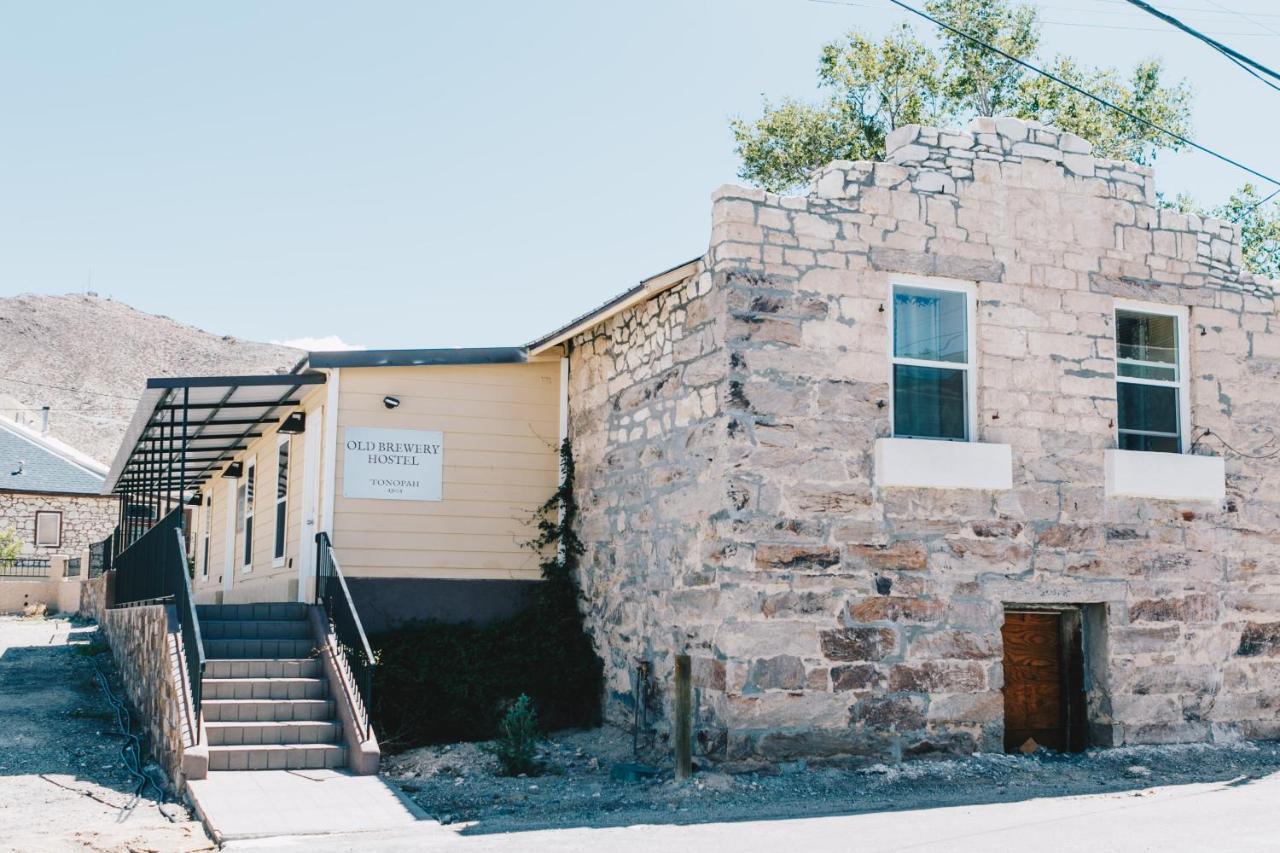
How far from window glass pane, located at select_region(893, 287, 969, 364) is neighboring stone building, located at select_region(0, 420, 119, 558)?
33.6m

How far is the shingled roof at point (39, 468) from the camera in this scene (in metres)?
39.5

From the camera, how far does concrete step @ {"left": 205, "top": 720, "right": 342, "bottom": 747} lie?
10281 mm

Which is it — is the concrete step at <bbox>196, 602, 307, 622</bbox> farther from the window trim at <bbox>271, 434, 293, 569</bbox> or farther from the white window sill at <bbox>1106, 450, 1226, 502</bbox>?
the white window sill at <bbox>1106, 450, 1226, 502</bbox>

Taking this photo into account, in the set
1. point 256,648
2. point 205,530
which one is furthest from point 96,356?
point 256,648

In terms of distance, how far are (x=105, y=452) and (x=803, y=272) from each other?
7731 cm

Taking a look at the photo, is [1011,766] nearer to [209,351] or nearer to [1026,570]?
[1026,570]

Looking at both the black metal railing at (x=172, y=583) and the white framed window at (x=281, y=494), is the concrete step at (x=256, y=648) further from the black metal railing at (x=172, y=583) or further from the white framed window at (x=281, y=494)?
the white framed window at (x=281, y=494)

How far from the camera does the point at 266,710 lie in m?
10.7

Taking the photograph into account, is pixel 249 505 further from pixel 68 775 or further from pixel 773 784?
pixel 773 784

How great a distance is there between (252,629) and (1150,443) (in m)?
8.62

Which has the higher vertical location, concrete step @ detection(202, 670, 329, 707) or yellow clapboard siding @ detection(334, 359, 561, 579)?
yellow clapboard siding @ detection(334, 359, 561, 579)

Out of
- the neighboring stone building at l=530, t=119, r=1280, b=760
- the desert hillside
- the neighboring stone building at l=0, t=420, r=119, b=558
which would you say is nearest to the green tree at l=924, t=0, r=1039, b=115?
the neighboring stone building at l=530, t=119, r=1280, b=760

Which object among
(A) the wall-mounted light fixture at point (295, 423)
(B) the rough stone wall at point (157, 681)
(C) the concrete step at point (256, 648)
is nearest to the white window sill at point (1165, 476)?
(C) the concrete step at point (256, 648)

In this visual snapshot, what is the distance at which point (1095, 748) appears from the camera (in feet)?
35.9
